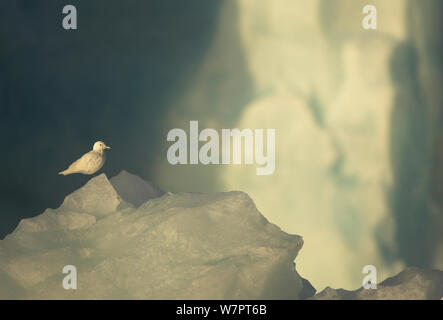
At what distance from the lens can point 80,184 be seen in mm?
4281

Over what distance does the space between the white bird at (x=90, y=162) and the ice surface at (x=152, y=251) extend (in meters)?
0.15

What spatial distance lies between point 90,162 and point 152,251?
2.68 ft

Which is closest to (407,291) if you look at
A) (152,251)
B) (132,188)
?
(152,251)

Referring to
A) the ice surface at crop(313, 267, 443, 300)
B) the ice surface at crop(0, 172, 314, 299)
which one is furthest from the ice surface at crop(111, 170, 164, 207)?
the ice surface at crop(313, 267, 443, 300)

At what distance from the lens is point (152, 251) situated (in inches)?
135

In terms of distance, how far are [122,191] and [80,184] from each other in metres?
0.43

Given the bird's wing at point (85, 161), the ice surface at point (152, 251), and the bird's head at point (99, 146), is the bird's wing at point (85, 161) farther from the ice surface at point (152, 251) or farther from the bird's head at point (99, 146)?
the ice surface at point (152, 251)

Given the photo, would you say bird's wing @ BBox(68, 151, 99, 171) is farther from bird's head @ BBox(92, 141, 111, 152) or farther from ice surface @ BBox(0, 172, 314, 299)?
ice surface @ BBox(0, 172, 314, 299)

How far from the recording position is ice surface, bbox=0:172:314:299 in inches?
130

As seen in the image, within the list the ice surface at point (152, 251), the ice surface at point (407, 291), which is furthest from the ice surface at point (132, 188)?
the ice surface at point (407, 291)

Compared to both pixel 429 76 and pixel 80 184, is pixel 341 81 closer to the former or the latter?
pixel 429 76

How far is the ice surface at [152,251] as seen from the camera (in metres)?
3.31

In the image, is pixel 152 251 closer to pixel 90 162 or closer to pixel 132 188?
pixel 132 188
